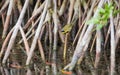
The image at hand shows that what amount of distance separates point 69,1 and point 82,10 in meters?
0.21

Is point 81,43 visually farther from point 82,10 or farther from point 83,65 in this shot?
point 82,10

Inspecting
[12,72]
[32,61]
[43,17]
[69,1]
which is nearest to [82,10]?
[69,1]

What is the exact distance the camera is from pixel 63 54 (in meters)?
5.20

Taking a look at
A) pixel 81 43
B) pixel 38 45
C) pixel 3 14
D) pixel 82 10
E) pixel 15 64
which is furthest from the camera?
pixel 3 14

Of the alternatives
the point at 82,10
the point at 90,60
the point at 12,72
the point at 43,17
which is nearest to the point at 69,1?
the point at 82,10

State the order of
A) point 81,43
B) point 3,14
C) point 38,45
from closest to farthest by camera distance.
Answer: point 81,43, point 38,45, point 3,14

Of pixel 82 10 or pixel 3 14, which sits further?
pixel 3 14

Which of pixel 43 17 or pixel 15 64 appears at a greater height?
pixel 43 17

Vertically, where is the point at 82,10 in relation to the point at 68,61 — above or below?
above

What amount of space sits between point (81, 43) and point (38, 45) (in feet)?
2.78

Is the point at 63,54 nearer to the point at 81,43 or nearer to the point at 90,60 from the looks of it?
the point at 90,60

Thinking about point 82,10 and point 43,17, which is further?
point 82,10

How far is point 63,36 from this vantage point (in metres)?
5.51

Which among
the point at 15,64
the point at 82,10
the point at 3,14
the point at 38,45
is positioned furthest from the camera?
the point at 3,14
